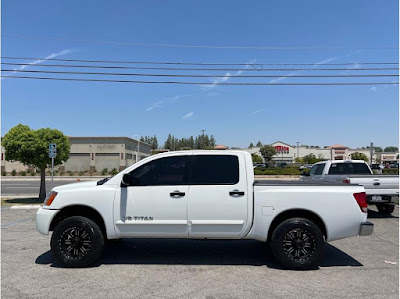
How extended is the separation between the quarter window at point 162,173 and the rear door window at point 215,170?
0.60 ft

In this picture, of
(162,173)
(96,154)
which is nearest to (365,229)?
(162,173)

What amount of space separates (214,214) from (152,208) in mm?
1000

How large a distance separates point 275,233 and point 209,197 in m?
1.18

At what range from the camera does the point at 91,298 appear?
3.99m

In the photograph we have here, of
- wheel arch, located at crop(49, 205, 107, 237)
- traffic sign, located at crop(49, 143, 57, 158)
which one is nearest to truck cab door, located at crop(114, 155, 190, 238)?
wheel arch, located at crop(49, 205, 107, 237)

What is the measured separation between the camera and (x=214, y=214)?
16.9 ft

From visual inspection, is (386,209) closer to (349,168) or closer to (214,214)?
(349,168)

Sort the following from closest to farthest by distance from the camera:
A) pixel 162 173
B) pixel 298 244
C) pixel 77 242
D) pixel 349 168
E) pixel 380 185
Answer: pixel 298 244 < pixel 77 242 < pixel 162 173 < pixel 380 185 < pixel 349 168

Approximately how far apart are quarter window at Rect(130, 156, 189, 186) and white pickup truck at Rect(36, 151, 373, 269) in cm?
3

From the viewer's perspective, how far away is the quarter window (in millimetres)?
5316

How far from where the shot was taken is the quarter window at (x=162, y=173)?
5316mm

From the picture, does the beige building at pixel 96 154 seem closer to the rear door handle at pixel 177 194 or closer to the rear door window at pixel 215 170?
the rear door window at pixel 215 170

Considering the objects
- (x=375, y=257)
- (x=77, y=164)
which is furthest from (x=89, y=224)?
(x=77, y=164)

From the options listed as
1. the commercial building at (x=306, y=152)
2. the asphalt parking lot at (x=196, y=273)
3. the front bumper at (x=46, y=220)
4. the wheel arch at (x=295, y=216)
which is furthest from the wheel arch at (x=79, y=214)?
the commercial building at (x=306, y=152)
